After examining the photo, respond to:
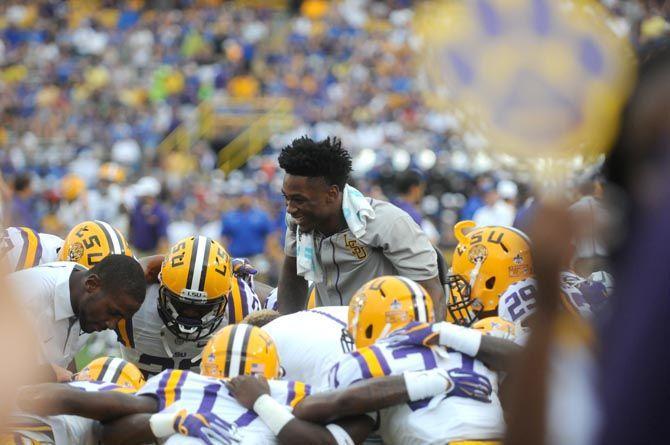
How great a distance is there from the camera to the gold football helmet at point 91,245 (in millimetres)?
6402

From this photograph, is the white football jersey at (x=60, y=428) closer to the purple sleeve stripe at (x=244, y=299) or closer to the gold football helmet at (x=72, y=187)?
the purple sleeve stripe at (x=244, y=299)

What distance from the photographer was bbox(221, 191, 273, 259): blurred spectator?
51.0 ft

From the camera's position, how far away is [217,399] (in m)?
A: 3.96

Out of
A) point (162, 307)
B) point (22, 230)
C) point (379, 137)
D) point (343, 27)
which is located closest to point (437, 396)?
point (162, 307)

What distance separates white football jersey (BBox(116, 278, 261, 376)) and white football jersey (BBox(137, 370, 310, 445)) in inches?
64.6

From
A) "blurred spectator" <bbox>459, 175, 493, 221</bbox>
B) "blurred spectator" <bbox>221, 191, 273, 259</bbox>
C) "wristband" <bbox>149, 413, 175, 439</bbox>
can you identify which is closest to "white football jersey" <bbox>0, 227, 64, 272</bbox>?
"wristband" <bbox>149, 413, 175, 439</bbox>

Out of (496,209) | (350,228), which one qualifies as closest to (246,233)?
(496,209)

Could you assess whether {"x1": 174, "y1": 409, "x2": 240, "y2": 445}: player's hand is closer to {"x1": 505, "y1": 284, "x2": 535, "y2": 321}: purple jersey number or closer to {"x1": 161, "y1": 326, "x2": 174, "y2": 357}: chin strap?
{"x1": 505, "y1": 284, "x2": 535, "y2": 321}: purple jersey number

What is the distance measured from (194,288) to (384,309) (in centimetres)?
163

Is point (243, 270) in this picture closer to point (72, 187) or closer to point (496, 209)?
point (496, 209)

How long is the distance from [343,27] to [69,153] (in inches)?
333

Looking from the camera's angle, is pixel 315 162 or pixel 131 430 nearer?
pixel 131 430

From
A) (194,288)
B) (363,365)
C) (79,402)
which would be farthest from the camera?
(194,288)

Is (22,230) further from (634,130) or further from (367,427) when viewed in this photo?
(634,130)
